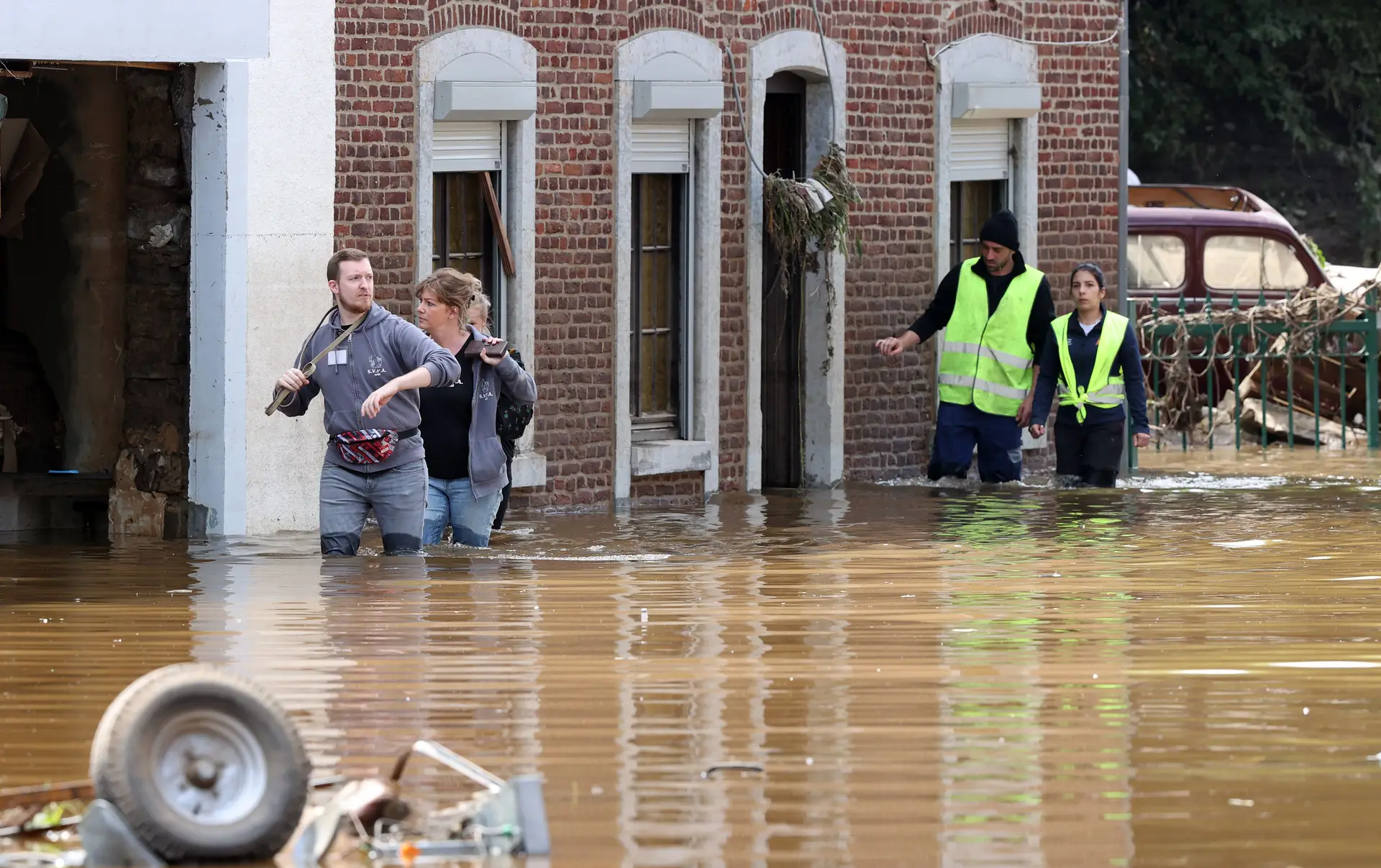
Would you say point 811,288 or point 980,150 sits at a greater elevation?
point 980,150

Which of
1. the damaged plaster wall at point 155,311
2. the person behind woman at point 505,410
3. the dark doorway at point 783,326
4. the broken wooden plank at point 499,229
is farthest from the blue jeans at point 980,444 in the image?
the damaged plaster wall at point 155,311

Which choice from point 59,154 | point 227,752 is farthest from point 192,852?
point 59,154

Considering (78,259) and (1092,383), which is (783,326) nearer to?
(1092,383)

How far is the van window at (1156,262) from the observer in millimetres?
23453

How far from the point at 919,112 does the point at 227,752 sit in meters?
12.3

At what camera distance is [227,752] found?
642 centimetres

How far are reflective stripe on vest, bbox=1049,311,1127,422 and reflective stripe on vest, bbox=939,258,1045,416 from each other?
331mm

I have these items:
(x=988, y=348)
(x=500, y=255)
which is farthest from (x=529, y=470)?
(x=988, y=348)

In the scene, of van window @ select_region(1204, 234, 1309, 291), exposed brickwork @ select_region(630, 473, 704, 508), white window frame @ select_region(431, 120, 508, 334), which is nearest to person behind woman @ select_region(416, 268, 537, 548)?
white window frame @ select_region(431, 120, 508, 334)

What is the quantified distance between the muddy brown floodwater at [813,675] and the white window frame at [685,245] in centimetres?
215

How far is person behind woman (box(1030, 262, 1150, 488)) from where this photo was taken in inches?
655

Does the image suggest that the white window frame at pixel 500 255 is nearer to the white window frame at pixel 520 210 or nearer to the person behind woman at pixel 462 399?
the white window frame at pixel 520 210

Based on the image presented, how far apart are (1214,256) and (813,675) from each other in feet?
51.1

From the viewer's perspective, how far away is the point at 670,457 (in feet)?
54.1
